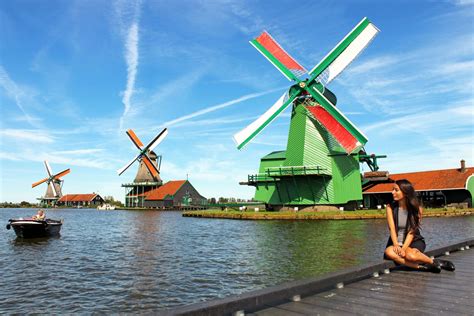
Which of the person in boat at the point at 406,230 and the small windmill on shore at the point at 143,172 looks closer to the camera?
the person in boat at the point at 406,230

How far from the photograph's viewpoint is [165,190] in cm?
9025

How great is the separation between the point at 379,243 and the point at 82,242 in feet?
55.9

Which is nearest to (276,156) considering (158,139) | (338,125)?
(338,125)

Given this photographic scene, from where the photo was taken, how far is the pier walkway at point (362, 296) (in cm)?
423

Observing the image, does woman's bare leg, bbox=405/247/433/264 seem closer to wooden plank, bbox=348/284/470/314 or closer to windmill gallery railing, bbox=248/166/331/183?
wooden plank, bbox=348/284/470/314

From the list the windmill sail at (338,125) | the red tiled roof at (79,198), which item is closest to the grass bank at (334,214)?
the windmill sail at (338,125)

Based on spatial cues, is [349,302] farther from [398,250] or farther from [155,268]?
[155,268]

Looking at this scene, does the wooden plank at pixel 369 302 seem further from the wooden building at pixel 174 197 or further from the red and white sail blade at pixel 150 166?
the red and white sail blade at pixel 150 166

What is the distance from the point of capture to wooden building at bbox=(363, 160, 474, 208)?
154ft

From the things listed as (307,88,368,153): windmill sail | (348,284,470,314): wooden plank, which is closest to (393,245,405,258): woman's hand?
(348,284,470,314): wooden plank

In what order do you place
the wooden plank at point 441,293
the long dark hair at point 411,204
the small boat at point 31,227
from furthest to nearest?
the small boat at point 31,227
the long dark hair at point 411,204
the wooden plank at point 441,293

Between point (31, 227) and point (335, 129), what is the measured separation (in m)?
28.4

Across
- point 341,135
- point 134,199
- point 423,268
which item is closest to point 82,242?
point 423,268

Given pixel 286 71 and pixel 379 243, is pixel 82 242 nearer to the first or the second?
pixel 379 243
